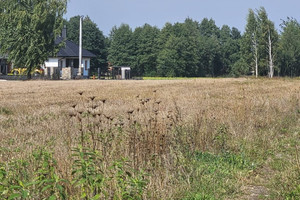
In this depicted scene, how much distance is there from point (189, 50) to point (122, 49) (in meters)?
14.3

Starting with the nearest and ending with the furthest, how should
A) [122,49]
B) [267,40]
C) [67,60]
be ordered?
[67,60] → [267,40] → [122,49]

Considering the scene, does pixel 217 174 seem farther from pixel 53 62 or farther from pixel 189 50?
pixel 189 50

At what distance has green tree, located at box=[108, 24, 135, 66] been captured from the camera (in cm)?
8838

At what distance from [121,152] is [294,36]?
8747 cm

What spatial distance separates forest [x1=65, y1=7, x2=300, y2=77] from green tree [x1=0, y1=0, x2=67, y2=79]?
134 ft

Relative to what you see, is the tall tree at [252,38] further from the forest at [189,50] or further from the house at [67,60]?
the house at [67,60]

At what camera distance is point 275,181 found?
15.7ft

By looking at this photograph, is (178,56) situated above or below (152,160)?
above

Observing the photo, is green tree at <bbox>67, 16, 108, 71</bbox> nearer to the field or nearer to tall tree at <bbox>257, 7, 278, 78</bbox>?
tall tree at <bbox>257, 7, 278, 78</bbox>

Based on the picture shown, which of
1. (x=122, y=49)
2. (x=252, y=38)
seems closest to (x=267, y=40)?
(x=252, y=38)

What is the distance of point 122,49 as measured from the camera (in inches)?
3543

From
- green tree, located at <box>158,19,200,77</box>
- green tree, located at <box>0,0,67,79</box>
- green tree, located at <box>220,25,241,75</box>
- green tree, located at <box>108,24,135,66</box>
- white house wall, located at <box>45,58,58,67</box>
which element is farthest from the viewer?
green tree, located at <box>220,25,241,75</box>

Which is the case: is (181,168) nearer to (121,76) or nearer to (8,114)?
(8,114)

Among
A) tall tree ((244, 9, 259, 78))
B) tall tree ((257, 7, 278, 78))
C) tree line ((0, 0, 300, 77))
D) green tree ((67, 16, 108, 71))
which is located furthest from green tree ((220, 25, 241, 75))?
green tree ((67, 16, 108, 71))
